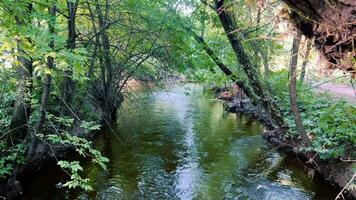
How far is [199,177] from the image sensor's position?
8617mm

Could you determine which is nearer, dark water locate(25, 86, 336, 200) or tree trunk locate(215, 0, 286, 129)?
dark water locate(25, 86, 336, 200)

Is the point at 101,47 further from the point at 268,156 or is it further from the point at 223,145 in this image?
the point at 268,156

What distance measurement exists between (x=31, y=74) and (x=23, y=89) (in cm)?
40

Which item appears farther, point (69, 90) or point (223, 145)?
point (223, 145)

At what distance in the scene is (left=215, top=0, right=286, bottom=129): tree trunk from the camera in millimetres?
8586

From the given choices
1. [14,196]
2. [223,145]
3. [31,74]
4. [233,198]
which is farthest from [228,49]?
[14,196]

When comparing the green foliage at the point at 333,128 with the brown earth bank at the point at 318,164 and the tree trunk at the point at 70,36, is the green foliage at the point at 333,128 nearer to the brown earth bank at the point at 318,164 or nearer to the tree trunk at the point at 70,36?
the brown earth bank at the point at 318,164

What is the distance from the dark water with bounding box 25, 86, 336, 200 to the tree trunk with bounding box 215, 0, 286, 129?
154cm


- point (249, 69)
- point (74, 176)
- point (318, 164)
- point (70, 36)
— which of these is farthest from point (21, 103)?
point (318, 164)

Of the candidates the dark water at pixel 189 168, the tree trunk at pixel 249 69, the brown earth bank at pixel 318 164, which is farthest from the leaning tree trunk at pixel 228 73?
the dark water at pixel 189 168

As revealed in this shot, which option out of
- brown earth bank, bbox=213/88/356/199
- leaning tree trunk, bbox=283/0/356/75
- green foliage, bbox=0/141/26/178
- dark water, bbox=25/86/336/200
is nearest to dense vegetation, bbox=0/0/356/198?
green foliage, bbox=0/141/26/178

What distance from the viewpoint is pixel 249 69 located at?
9211 millimetres

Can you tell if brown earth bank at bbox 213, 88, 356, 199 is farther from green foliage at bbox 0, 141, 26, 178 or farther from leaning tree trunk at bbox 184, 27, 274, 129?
green foliage at bbox 0, 141, 26, 178

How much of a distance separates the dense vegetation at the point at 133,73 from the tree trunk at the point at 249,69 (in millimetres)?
30
